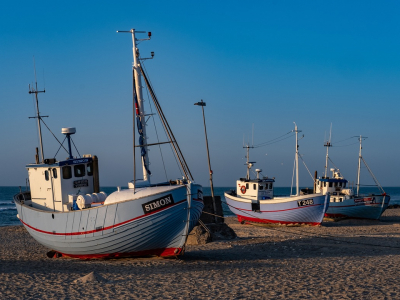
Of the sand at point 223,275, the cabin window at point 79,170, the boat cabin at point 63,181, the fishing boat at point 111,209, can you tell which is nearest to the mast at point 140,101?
the fishing boat at point 111,209

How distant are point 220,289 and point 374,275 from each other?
5.05 m

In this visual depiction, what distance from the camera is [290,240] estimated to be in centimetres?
2220

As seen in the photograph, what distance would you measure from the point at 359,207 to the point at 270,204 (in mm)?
9799

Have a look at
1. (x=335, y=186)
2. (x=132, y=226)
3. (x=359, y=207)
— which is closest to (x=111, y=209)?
(x=132, y=226)

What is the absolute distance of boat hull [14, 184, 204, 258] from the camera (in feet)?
48.4

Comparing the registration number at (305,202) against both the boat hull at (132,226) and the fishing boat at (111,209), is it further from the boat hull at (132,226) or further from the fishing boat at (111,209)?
the boat hull at (132,226)

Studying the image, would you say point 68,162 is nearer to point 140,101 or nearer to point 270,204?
point 140,101

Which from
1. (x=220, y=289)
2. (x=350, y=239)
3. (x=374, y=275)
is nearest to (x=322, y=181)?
(x=350, y=239)

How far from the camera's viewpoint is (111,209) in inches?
587

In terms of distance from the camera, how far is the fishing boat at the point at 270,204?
33.0 m

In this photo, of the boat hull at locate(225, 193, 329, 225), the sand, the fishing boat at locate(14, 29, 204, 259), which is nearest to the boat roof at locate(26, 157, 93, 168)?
the fishing boat at locate(14, 29, 204, 259)

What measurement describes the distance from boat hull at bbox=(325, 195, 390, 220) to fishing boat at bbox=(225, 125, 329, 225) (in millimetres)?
5746

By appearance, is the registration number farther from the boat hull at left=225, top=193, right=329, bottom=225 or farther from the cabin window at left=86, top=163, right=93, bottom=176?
the cabin window at left=86, top=163, right=93, bottom=176

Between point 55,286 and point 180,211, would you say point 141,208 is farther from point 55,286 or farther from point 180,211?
point 55,286
